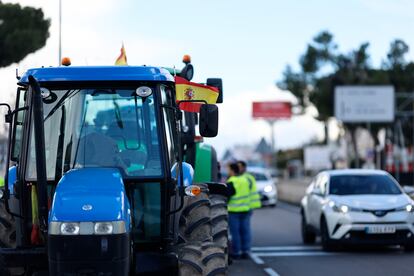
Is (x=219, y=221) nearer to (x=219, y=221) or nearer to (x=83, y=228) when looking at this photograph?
(x=219, y=221)

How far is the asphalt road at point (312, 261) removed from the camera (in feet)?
45.5

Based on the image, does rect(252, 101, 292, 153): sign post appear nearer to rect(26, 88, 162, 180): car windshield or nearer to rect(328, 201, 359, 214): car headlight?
rect(328, 201, 359, 214): car headlight

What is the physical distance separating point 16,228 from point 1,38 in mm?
19628

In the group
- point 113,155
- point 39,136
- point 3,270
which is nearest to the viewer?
point 39,136

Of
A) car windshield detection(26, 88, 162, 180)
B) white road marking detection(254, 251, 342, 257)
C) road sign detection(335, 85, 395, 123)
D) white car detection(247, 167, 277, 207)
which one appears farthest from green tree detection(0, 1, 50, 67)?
road sign detection(335, 85, 395, 123)

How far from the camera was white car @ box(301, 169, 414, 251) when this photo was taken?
16.5 metres

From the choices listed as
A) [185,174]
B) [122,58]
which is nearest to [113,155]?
[185,174]

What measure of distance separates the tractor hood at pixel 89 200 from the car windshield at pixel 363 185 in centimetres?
1058

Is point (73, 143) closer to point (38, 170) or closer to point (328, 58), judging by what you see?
point (38, 170)

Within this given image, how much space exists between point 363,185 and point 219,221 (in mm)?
7852

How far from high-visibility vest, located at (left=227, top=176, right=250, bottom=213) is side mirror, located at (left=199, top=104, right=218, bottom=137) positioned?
26.9 feet

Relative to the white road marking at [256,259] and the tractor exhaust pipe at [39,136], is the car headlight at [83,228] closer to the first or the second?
the tractor exhaust pipe at [39,136]

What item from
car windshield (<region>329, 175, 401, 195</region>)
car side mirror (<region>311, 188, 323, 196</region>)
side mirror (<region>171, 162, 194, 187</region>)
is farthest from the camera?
car side mirror (<region>311, 188, 323, 196</region>)

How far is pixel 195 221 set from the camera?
8.94m
